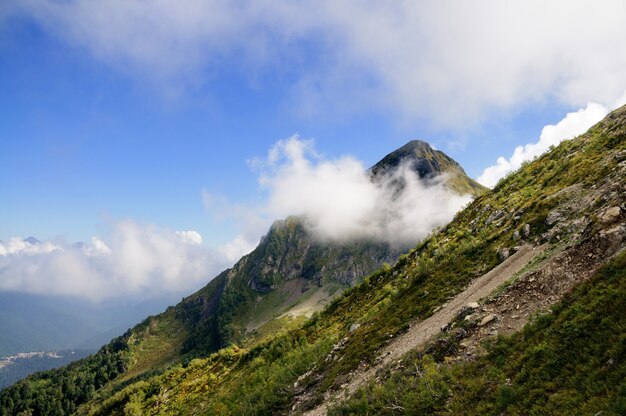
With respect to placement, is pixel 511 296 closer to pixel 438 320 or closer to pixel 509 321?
pixel 509 321

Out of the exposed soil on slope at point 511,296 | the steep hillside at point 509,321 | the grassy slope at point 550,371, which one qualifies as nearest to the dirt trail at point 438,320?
the exposed soil on slope at point 511,296

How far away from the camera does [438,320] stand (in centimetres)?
2609

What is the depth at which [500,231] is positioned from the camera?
34281 millimetres

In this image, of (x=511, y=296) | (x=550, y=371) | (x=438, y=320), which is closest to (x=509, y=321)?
(x=511, y=296)

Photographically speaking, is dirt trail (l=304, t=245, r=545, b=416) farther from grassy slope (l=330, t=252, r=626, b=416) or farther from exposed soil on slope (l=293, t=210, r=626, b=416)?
grassy slope (l=330, t=252, r=626, b=416)

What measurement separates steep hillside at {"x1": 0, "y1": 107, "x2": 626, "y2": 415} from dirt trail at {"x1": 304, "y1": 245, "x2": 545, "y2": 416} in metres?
0.16

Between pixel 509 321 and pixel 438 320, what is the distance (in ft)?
24.8

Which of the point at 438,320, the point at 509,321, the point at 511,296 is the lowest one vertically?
the point at 509,321

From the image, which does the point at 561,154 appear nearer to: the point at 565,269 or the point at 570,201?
the point at 570,201

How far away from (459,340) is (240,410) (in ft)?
78.3

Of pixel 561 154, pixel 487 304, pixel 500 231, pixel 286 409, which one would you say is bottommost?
pixel 286 409

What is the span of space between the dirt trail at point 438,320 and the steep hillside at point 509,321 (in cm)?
16

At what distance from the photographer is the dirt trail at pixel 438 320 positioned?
24.2 meters

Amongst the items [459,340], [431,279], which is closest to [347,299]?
[431,279]
